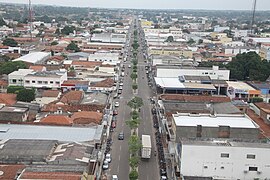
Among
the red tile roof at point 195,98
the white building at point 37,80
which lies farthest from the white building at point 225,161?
the white building at point 37,80

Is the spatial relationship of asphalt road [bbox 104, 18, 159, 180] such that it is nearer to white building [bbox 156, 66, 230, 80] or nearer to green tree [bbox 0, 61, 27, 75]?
white building [bbox 156, 66, 230, 80]

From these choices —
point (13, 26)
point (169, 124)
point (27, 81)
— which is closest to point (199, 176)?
point (169, 124)

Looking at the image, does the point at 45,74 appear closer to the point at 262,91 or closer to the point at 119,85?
the point at 119,85

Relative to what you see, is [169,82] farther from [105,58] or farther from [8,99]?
[8,99]

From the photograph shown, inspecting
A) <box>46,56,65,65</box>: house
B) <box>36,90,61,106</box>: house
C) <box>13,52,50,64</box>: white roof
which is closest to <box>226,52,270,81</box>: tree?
<box>46,56,65,65</box>: house

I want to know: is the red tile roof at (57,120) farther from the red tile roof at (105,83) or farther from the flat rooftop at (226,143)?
the red tile roof at (105,83)
